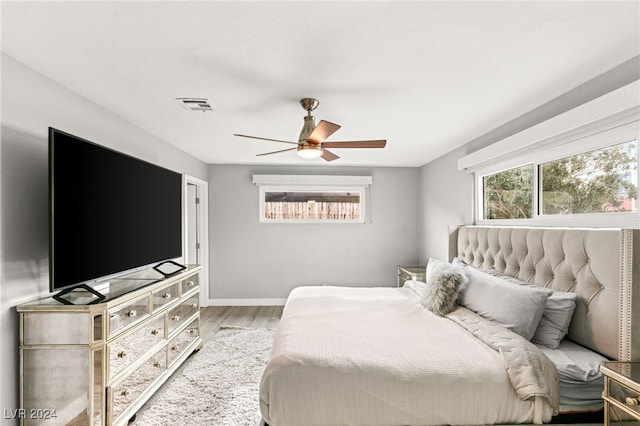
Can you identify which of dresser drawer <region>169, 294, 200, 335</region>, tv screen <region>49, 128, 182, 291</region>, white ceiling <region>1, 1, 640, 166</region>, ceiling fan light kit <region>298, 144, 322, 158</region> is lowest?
dresser drawer <region>169, 294, 200, 335</region>

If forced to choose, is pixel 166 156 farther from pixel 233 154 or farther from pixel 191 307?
Answer: pixel 191 307

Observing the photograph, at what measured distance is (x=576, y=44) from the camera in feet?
5.47

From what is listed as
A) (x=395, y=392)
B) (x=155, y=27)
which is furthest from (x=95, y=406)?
(x=155, y=27)

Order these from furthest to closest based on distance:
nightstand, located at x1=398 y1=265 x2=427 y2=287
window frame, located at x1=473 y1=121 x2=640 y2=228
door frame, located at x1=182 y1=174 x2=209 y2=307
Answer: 1. door frame, located at x1=182 y1=174 x2=209 y2=307
2. nightstand, located at x1=398 y1=265 x2=427 y2=287
3. window frame, located at x1=473 y1=121 x2=640 y2=228

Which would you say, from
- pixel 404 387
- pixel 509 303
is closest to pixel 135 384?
pixel 404 387

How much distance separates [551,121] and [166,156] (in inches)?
146

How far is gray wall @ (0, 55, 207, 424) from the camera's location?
1.80 metres

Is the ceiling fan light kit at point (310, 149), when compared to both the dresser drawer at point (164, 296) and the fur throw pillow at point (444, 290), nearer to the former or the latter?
the fur throw pillow at point (444, 290)

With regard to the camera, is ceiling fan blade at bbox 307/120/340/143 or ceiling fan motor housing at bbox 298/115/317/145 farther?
ceiling fan motor housing at bbox 298/115/317/145

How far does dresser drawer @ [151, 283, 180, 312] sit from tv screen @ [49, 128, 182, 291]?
0.28 meters

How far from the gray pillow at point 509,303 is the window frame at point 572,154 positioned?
1.90ft

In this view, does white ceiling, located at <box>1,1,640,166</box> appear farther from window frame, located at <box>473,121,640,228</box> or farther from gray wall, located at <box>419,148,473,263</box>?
gray wall, located at <box>419,148,473,263</box>

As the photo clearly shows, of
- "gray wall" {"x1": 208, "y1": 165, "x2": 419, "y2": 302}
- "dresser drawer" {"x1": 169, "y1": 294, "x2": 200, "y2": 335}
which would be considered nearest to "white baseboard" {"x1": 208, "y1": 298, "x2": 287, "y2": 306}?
"gray wall" {"x1": 208, "y1": 165, "x2": 419, "y2": 302}

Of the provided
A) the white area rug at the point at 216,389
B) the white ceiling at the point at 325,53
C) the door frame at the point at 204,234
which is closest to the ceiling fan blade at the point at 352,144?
the white ceiling at the point at 325,53
